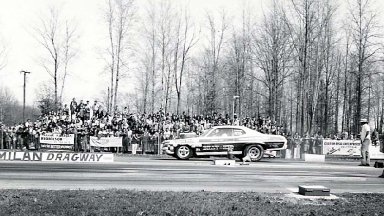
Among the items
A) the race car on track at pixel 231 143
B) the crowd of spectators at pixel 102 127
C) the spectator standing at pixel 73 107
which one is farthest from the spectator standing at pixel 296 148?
the spectator standing at pixel 73 107

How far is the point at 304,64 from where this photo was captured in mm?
40188

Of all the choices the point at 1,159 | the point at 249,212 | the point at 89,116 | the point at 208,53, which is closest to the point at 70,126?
the point at 89,116

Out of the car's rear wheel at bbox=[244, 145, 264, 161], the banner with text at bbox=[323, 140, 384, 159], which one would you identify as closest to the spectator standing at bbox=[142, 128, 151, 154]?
the car's rear wheel at bbox=[244, 145, 264, 161]

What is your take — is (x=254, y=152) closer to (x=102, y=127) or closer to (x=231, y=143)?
(x=231, y=143)

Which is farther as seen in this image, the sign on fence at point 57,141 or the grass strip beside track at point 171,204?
the sign on fence at point 57,141

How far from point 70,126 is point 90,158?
34.0ft

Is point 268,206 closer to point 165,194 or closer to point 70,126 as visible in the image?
point 165,194

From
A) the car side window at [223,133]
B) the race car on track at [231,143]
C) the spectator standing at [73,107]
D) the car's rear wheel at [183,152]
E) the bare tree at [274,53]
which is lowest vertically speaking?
the car's rear wheel at [183,152]

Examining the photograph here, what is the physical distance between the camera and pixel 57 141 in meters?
28.5

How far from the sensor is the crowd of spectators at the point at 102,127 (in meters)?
27.9

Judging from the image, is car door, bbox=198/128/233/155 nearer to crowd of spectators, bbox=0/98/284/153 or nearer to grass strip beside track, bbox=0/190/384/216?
crowd of spectators, bbox=0/98/284/153

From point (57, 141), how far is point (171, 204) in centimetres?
2128

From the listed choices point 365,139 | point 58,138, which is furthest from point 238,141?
point 58,138

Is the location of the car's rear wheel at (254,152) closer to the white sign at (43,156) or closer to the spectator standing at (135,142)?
the white sign at (43,156)
